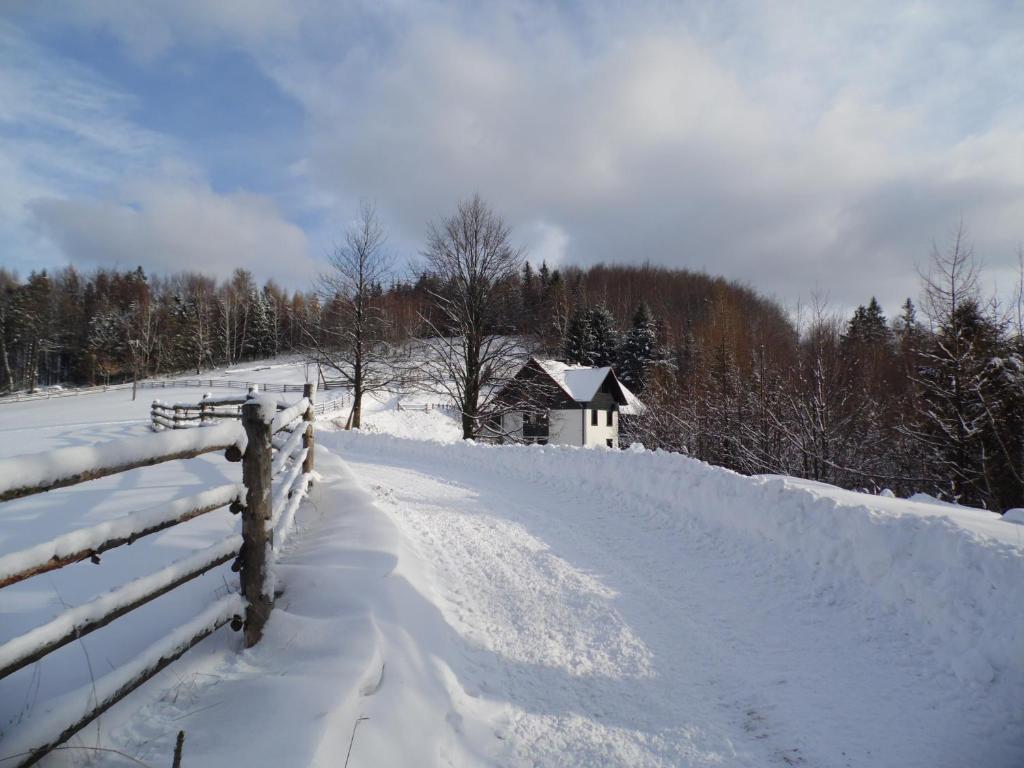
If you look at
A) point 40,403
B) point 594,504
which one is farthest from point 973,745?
point 40,403

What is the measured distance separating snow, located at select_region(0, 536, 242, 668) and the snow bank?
5.44 meters

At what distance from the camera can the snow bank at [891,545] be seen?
3.95 metres

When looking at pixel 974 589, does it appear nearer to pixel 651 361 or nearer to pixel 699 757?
pixel 699 757

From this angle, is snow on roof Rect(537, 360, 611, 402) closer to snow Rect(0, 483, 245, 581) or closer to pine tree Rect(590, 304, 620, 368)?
pine tree Rect(590, 304, 620, 368)

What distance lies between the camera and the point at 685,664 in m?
3.93

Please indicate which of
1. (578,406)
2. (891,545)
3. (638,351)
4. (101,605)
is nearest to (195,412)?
(101,605)

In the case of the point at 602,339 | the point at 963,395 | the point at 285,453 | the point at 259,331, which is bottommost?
the point at 285,453

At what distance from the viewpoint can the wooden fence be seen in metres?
1.80

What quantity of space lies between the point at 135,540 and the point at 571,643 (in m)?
3.28

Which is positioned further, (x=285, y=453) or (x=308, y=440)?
(x=308, y=440)

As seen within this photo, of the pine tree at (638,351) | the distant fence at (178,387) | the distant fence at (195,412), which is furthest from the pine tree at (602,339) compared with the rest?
the distant fence at (195,412)

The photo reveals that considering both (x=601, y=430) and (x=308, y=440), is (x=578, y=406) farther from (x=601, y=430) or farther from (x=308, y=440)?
(x=308, y=440)

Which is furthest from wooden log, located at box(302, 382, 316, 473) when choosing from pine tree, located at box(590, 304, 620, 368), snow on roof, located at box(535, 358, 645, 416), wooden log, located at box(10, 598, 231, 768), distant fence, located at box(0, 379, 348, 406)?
pine tree, located at box(590, 304, 620, 368)

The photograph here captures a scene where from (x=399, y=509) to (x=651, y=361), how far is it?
Result: 48537 mm
